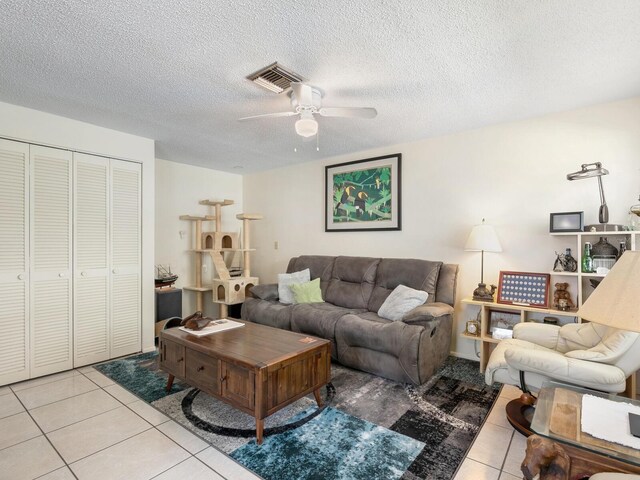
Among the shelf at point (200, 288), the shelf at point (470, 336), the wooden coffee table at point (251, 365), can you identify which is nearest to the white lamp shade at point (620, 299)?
the wooden coffee table at point (251, 365)

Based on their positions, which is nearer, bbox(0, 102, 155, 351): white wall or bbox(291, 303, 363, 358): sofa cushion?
bbox(0, 102, 155, 351): white wall

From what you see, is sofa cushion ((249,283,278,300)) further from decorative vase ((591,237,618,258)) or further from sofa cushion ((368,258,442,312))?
decorative vase ((591,237,618,258))

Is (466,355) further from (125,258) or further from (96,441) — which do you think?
(125,258)

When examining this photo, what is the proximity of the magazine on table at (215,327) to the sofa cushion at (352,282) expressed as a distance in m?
1.32

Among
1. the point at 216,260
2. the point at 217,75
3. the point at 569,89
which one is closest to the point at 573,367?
the point at 569,89

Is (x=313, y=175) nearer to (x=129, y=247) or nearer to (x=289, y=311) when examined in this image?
(x=289, y=311)

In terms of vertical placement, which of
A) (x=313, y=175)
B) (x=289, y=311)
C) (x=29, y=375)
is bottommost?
(x=29, y=375)

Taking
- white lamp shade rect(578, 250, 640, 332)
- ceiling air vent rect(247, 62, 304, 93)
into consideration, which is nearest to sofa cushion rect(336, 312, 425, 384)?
white lamp shade rect(578, 250, 640, 332)

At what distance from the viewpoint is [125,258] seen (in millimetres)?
3488

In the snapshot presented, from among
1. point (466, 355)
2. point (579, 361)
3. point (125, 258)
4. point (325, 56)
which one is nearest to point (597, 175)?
point (579, 361)

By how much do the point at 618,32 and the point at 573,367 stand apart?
73.6 inches

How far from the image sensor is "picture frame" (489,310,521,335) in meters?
3.07

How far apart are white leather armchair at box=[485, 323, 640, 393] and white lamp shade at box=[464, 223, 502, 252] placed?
0.89 meters

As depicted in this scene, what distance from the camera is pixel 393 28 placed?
1.76 m
